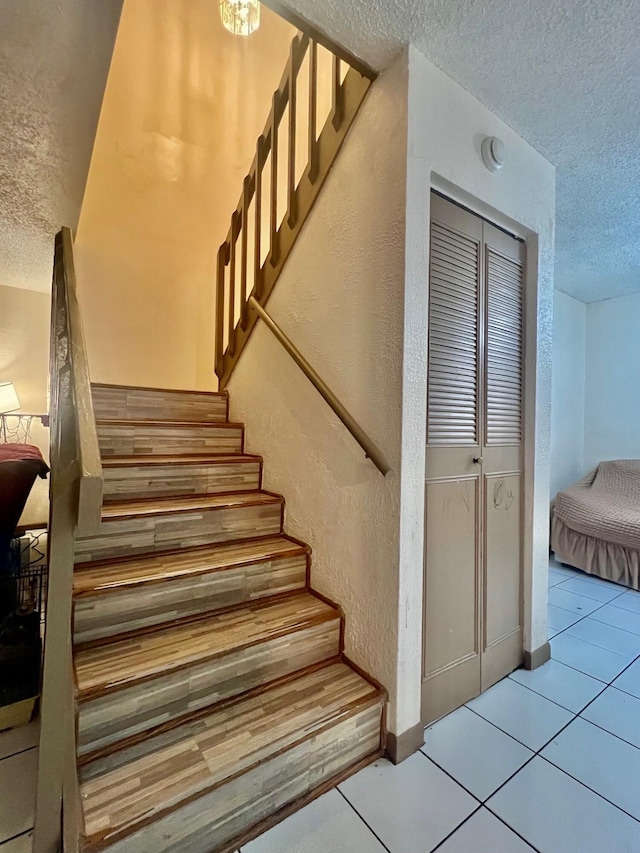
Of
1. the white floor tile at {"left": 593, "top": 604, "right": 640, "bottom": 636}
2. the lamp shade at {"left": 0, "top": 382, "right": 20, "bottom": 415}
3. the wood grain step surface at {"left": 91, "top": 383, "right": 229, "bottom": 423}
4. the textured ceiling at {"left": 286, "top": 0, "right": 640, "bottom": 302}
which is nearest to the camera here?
the textured ceiling at {"left": 286, "top": 0, "right": 640, "bottom": 302}

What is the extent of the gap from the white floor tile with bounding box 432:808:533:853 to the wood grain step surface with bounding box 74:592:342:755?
0.64 meters

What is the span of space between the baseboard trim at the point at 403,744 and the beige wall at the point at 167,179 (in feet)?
9.55

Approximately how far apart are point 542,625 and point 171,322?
11.7ft

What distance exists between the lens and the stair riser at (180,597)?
53.7 inches

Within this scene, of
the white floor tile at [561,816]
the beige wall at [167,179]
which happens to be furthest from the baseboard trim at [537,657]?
the beige wall at [167,179]

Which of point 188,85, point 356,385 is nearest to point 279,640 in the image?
point 356,385

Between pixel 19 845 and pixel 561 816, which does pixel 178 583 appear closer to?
pixel 19 845

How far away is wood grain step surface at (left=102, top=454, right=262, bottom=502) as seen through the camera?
1.87 m

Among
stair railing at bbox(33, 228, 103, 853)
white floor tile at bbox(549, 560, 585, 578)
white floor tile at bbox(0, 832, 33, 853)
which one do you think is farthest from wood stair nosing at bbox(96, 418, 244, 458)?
white floor tile at bbox(549, 560, 585, 578)

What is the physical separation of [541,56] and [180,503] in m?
2.24

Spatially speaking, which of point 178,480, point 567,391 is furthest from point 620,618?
point 178,480

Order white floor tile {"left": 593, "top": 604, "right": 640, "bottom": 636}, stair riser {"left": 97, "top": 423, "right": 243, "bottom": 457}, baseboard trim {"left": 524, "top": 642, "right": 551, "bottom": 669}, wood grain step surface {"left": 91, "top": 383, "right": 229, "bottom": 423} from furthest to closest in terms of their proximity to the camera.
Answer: white floor tile {"left": 593, "top": 604, "right": 640, "bottom": 636} → wood grain step surface {"left": 91, "top": 383, "right": 229, "bottom": 423} → stair riser {"left": 97, "top": 423, "right": 243, "bottom": 457} → baseboard trim {"left": 524, "top": 642, "right": 551, "bottom": 669}

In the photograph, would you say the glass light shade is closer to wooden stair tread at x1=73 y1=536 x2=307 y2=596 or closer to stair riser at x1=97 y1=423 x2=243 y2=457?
stair riser at x1=97 y1=423 x2=243 y2=457

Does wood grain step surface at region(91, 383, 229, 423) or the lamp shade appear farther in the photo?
the lamp shade
